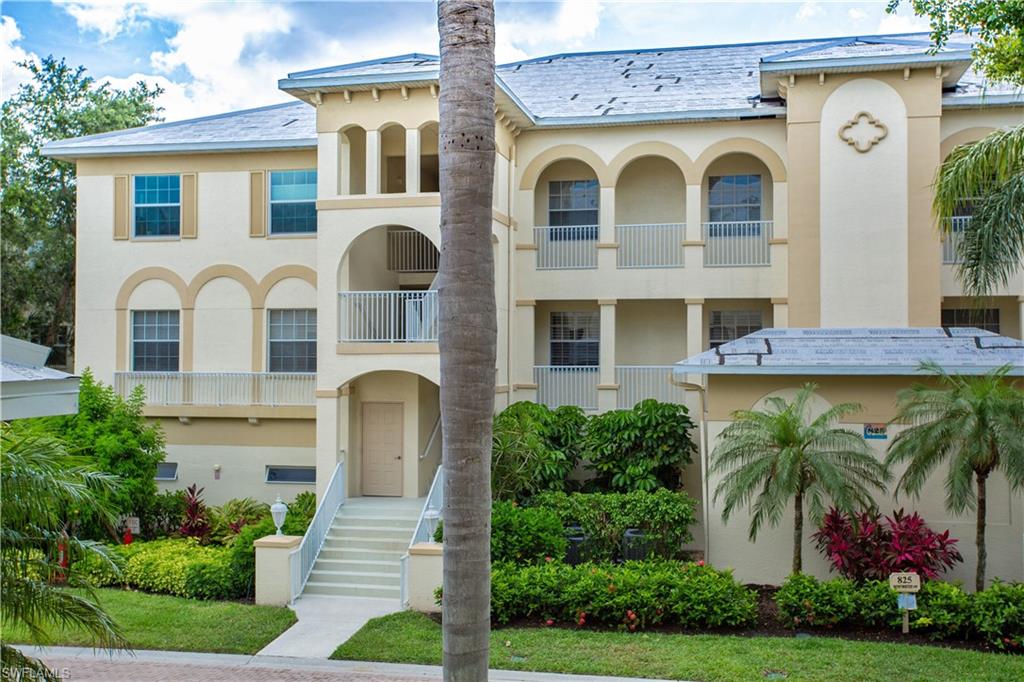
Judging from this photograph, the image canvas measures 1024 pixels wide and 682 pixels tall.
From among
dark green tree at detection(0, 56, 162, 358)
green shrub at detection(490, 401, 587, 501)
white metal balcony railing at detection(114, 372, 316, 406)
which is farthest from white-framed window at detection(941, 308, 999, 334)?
dark green tree at detection(0, 56, 162, 358)

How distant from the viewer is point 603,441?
18.3m

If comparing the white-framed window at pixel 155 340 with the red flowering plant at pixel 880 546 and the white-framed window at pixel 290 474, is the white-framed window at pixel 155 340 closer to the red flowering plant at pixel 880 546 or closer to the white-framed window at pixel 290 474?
the white-framed window at pixel 290 474

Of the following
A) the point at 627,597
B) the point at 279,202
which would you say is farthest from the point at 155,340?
the point at 627,597

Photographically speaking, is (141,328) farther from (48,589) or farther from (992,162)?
(992,162)

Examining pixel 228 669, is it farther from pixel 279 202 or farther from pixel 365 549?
pixel 279 202

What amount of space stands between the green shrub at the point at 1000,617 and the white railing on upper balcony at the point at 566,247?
11162 mm

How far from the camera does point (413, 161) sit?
59.4 ft

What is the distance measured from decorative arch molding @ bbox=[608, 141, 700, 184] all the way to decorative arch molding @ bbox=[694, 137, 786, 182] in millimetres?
169

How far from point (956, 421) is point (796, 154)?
803 centimetres

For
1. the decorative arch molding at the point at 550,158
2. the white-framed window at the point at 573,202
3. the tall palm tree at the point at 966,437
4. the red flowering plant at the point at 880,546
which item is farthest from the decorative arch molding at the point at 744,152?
the red flowering plant at the point at 880,546

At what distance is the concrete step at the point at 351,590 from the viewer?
51.4ft

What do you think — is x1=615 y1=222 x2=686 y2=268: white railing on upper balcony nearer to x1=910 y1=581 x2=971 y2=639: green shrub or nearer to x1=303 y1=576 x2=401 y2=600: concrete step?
x1=303 y1=576 x2=401 y2=600: concrete step

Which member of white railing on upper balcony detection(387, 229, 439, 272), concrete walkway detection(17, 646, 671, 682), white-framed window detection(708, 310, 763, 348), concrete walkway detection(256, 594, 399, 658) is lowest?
concrete walkway detection(17, 646, 671, 682)

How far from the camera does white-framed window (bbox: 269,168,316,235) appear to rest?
849 inches
